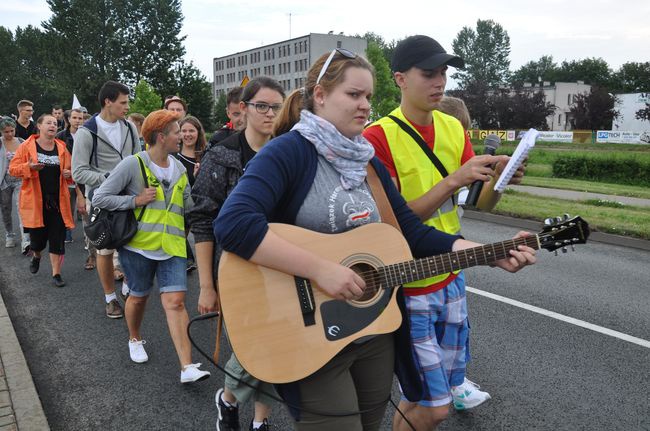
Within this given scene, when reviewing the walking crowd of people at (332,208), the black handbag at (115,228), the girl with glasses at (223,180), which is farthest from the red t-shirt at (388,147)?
the black handbag at (115,228)

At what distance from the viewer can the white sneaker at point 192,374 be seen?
4.11 meters

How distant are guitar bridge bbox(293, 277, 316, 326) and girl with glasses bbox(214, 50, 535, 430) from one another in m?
0.08

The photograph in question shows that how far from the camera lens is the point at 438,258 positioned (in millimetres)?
2352

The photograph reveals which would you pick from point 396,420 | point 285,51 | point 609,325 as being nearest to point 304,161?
point 396,420

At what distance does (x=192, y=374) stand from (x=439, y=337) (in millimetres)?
2022

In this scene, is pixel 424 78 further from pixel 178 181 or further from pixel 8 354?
pixel 8 354

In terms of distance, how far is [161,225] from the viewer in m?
4.42

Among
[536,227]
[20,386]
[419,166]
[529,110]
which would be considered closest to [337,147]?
[419,166]

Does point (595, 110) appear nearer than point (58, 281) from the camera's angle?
No

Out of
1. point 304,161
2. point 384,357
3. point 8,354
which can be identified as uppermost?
point 304,161

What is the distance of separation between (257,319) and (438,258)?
0.81 m

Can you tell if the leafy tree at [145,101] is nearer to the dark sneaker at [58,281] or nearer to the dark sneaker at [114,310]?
the dark sneaker at [58,281]

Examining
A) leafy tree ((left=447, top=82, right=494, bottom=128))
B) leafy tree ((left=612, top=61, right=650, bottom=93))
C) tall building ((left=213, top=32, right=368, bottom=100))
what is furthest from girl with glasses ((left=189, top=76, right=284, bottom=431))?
tall building ((left=213, top=32, right=368, bottom=100))

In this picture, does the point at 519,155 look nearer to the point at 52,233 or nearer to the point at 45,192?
the point at 52,233
